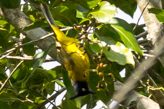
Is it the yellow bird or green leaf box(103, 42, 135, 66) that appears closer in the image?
the yellow bird

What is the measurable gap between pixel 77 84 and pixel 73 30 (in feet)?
1.40

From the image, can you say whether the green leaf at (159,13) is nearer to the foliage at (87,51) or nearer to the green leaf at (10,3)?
the foliage at (87,51)

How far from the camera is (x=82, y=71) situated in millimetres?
731

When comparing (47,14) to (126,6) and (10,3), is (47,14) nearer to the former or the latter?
(10,3)

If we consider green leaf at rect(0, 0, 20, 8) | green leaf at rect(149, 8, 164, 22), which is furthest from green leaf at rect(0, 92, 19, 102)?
green leaf at rect(149, 8, 164, 22)

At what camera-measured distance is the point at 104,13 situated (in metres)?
1.03

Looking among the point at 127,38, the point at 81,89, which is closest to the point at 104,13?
the point at 127,38

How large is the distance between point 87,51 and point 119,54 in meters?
0.15

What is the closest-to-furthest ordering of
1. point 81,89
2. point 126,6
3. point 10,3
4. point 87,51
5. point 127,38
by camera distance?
point 81,89, point 87,51, point 127,38, point 10,3, point 126,6

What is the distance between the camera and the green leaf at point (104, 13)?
40.0 inches

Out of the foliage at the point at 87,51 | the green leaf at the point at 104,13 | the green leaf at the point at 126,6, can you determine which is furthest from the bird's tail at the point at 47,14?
the green leaf at the point at 126,6

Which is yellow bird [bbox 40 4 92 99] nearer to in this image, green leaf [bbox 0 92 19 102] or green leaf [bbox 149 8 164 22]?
green leaf [bbox 149 8 164 22]

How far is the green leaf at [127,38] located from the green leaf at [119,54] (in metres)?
0.03

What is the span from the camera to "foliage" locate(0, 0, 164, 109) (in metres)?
0.98
